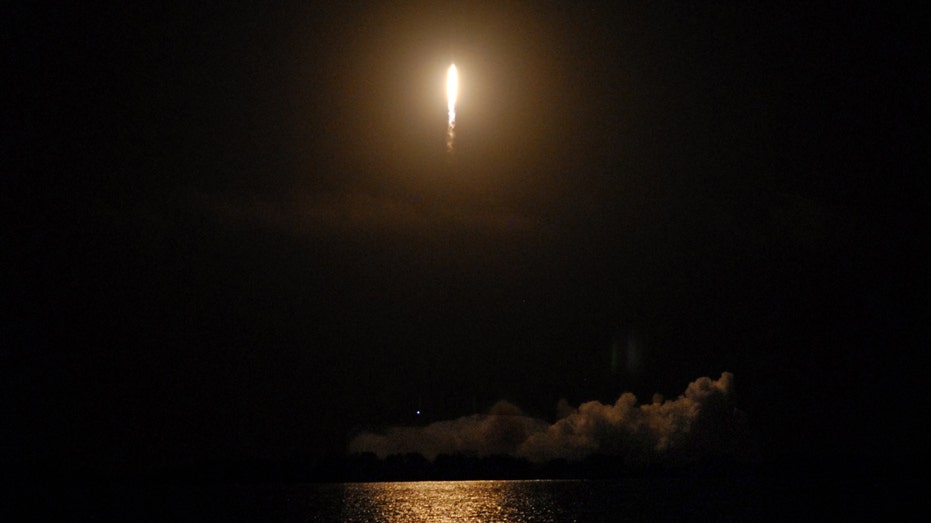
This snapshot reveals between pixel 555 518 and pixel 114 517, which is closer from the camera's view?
pixel 555 518

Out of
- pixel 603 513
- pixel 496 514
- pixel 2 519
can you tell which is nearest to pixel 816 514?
pixel 603 513

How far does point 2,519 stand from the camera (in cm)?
17812

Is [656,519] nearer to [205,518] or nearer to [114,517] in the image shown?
[205,518]

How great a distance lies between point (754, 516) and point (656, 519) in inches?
768

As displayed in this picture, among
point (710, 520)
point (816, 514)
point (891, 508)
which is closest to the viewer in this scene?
point (710, 520)

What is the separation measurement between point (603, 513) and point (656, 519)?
2126 centimetres

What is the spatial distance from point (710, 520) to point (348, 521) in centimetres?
6697

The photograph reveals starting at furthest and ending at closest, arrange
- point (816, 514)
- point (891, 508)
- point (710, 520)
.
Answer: point (891, 508), point (816, 514), point (710, 520)

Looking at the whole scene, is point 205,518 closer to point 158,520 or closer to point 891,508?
point 158,520

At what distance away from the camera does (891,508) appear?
626 ft

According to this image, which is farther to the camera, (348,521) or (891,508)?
(891,508)

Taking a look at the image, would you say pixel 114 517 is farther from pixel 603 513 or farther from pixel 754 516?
pixel 754 516

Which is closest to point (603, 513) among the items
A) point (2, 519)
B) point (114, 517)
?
point (114, 517)

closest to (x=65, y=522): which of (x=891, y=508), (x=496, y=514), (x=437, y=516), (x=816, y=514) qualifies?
(x=437, y=516)
